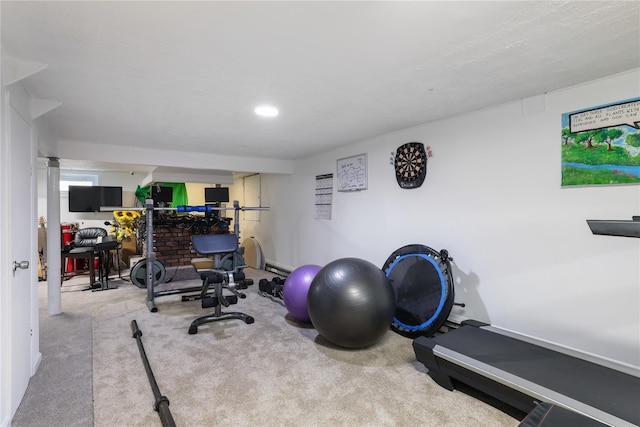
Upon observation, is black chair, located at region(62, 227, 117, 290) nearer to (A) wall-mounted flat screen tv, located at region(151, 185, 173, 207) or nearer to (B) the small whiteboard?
(A) wall-mounted flat screen tv, located at region(151, 185, 173, 207)

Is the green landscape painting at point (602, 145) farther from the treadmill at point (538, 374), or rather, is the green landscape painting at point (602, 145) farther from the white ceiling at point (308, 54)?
the treadmill at point (538, 374)

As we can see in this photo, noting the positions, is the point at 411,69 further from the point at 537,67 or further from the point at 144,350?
the point at 144,350

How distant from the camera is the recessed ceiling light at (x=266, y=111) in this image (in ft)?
9.00

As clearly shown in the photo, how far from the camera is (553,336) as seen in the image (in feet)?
7.89

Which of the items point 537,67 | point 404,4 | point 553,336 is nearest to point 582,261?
point 553,336

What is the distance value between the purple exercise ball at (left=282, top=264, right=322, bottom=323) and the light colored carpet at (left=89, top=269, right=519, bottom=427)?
136mm

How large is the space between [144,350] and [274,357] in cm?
117

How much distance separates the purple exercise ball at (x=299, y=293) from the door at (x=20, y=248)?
7.10 feet

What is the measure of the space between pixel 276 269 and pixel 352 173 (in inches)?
114

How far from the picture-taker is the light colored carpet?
75.4 inches

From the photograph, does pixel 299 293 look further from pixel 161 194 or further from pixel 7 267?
pixel 161 194

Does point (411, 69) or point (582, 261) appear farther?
point (582, 261)

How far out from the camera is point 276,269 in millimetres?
6270

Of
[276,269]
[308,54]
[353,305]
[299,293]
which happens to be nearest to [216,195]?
[276,269]
